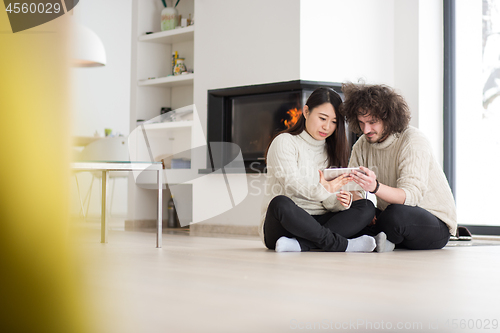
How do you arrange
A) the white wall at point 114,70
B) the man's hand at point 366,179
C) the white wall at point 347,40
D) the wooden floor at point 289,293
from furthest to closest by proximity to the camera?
the white wall at point 114,70
the white wall at point 347,40
the man's hand at point 366,179
the wooden floor at point 289,293

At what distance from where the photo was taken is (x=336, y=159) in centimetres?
253

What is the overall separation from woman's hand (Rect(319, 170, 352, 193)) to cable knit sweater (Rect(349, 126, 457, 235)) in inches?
10.2

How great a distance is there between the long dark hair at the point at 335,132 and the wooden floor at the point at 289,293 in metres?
0.57

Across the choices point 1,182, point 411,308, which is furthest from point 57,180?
point 411,308

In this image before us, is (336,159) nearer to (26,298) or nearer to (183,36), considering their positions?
(26,298)

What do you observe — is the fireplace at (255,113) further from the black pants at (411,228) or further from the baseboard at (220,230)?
the black pants at (411,228)

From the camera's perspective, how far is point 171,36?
486cm

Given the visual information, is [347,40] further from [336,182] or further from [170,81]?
[336,182]

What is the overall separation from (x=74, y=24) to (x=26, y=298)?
0.29 m

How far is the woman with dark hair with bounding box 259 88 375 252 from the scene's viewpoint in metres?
2.29

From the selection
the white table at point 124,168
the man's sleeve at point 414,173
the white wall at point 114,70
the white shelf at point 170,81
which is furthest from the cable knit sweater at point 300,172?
the white wall at point 114,70

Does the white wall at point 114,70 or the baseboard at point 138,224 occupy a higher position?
the white wall at point 114,70

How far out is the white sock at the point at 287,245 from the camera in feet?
7.68

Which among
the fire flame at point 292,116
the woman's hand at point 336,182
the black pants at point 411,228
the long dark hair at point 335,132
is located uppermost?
the fire flame at point 292,116
